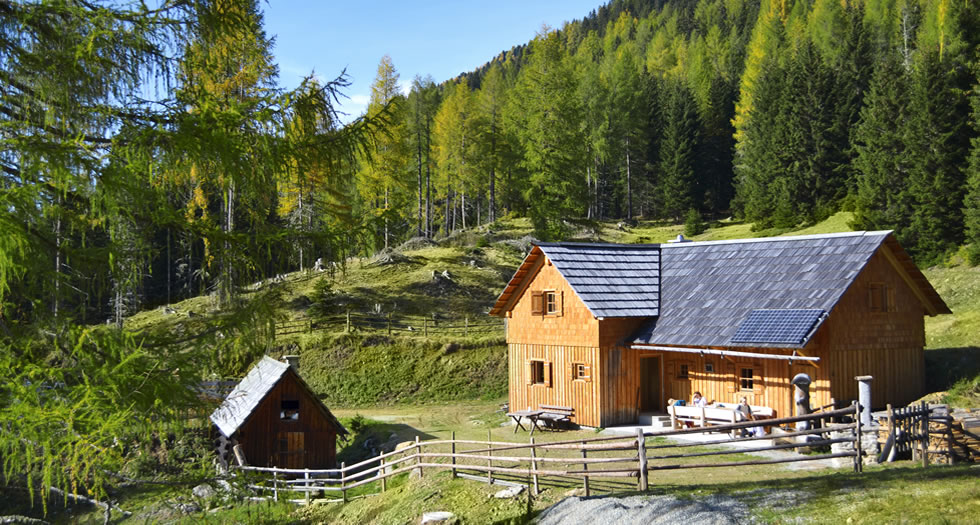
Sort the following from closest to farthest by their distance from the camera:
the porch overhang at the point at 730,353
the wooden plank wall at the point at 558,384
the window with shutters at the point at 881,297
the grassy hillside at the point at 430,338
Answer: the porch overhang at the point at 730,353 → the window with shutters at the point at 881,297 → the wooden plank wall at the point at 558,384 → the grassy hillside at the point at 430,338

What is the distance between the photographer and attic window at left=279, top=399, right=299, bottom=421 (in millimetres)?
25891

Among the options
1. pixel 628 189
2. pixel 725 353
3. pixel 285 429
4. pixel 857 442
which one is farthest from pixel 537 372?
pixel 628 189

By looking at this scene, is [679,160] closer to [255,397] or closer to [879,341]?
[879,341]

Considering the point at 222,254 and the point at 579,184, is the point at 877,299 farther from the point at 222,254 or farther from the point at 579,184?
the point at 579,184

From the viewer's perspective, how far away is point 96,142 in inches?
297

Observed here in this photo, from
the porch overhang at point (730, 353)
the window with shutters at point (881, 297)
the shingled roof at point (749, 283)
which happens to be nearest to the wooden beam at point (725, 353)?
the porch overhang at point (730, 353)

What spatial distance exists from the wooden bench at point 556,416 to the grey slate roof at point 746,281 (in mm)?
3281

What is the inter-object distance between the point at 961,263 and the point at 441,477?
30.5 metres

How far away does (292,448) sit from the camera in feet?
84.1

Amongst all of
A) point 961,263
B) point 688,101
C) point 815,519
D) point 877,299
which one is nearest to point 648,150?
point 688,101

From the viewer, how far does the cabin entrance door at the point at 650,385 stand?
84.9 feet

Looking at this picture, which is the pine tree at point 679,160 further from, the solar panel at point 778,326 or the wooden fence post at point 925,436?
the wooden fence post at point 925,436

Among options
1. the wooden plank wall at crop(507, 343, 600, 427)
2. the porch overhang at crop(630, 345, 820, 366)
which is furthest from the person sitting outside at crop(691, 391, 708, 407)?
the wooden plank wall at crop(507, 343, 600, 427)

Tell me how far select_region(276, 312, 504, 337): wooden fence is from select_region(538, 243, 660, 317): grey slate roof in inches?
466
